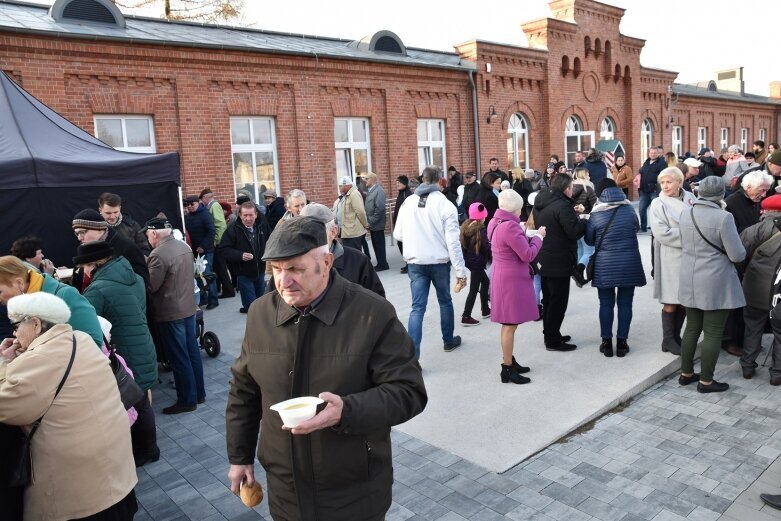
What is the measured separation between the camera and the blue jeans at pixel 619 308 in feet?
20.2

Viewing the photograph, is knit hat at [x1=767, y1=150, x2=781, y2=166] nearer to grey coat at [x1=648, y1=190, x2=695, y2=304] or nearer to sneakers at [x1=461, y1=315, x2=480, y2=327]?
grey coat at [x1=648, y1=190, x2=695, y2=304]

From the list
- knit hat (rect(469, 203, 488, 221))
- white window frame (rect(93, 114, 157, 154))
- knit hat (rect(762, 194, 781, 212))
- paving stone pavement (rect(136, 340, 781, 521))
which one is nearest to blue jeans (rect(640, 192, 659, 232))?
knit hat (rect(469, 203, 488, 221))

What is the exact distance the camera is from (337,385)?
2.26 metres

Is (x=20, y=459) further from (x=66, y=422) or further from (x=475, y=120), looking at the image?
(x=475, y=120)

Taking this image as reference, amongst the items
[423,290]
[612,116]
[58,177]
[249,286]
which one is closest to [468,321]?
[423,290]

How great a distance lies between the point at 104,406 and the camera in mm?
3127

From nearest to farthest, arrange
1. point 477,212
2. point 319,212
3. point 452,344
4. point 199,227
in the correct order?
point 319,212 < point 452,344 < point 477,212 < point 199,227

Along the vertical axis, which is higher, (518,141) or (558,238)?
(518,141)

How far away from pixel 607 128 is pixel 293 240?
78.5 ft

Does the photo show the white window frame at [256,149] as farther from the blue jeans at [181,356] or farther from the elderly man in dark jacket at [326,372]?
the elderly man in dark jacket at [326,372]

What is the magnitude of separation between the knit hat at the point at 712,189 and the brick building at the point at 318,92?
34.2 feet

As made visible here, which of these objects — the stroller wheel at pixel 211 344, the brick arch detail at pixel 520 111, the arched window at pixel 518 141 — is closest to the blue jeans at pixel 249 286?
the stroller wheel at pixel 211 344

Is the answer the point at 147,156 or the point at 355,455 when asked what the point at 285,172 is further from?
the point at 355,455

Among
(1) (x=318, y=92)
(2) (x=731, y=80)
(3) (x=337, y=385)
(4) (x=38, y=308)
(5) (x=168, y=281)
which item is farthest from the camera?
(2) (x=731, y=80)
